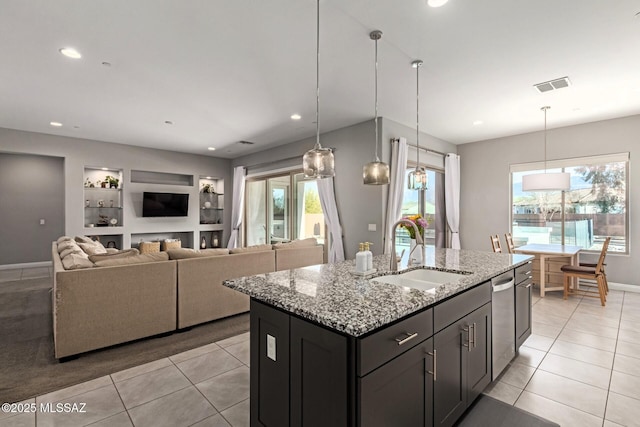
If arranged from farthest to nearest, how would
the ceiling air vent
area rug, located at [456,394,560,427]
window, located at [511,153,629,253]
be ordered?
1. window, located at [511,153,629,253]
2. the ceiling air vent
3. area rug, located at [456,394,560,427]

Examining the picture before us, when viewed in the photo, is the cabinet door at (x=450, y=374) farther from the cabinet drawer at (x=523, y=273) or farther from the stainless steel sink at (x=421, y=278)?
the cabinet drawer at (x=523, y=273)

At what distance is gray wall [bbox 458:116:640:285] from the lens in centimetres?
510

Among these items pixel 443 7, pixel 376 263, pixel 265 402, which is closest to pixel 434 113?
pixel 443 7

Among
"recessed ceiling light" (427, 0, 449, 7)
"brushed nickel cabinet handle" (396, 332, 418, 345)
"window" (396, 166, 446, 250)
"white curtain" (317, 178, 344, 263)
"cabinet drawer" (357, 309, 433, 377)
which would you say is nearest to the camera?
"cabinet drawer" (357, 309, 433, 377)

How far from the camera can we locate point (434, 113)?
483cm

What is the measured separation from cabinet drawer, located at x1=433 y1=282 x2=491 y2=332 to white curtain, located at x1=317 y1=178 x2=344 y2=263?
341 cm

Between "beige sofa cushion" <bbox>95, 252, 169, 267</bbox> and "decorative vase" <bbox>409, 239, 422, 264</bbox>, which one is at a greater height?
"decorative vase" <bbox>409, 239, 422, 264</bbox>

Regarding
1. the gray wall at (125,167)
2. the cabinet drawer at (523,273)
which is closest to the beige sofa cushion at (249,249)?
the cabinet drawer at (523,273)

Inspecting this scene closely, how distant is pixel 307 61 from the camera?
3.19 metres

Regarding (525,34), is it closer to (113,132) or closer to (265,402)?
(265,402)

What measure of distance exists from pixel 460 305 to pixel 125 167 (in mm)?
7497

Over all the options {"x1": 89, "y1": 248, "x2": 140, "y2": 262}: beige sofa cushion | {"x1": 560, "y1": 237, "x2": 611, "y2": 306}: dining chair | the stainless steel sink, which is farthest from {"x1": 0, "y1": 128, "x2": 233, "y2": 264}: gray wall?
{"x1": 560, "y1": 237, "x2": 611, "y2": 306}: dining chair

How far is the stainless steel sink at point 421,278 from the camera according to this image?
2238 mm

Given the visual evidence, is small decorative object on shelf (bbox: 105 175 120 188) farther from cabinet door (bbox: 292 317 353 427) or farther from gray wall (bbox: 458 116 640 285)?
gray wall (bbox: 458 116 640 285)
